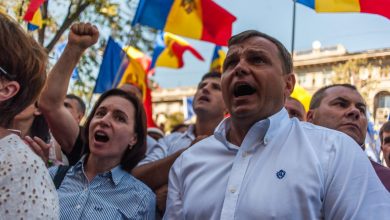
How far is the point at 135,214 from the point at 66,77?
3.02 feet

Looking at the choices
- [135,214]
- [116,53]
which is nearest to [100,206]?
[135,214]

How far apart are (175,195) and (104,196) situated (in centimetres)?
46

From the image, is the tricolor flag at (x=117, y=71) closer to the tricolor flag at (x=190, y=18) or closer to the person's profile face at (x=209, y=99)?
the tricolor flag at (x=190, y=18)

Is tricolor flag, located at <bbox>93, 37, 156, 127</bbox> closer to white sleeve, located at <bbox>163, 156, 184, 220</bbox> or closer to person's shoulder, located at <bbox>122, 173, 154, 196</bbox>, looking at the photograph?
person's shoulder, located at <bbox>122, 173, 154, 196</bbox>

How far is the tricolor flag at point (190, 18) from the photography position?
682cm

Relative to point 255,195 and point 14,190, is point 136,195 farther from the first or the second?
point 14,190

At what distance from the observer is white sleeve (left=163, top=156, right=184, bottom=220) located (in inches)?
96.8

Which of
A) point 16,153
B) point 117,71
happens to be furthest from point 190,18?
point 16,153

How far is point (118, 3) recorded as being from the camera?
1094 cm

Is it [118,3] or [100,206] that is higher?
[118,3]

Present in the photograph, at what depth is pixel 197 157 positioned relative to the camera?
2588 mm

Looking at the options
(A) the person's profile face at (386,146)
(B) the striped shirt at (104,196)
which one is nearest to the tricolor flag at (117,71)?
(A) the person's profile face at (386,146)

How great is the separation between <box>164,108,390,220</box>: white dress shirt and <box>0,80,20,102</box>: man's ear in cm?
106

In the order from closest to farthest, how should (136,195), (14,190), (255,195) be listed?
(14,190) < (255,195) < (136,195)
